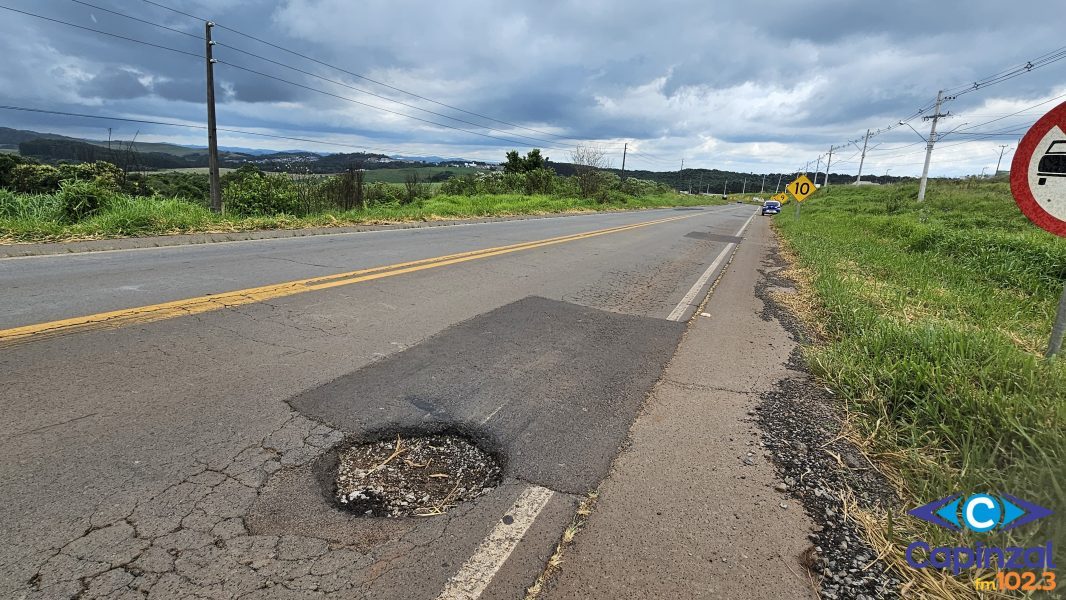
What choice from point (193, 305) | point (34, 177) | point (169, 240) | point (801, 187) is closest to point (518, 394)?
point (193, 305)

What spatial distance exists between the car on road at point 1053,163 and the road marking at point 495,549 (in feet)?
11.9

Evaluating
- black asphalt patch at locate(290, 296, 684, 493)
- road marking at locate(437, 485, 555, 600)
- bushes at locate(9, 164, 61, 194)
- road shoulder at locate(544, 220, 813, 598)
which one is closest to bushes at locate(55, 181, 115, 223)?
bushes at locate(9, 164, 61, 194)

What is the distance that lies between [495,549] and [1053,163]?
3981mm

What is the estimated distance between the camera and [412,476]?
2.29 meters

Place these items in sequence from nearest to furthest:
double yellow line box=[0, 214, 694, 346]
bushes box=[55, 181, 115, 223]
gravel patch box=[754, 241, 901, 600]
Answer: gravel patch box=[754, 241, 901, 600] < double yellow line box=[0, 214, 694, 346] < bushes box=[55, 181, 115, 223]

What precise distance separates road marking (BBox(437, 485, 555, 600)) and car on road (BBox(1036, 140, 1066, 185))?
11.9ft

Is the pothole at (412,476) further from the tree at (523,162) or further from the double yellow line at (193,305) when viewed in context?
the tree at (523,162)

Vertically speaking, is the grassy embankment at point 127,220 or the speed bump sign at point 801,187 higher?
the speed bump sign at point 801,187

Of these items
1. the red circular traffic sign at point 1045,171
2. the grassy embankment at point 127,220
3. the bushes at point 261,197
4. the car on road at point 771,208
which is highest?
the car on road at point 771,208

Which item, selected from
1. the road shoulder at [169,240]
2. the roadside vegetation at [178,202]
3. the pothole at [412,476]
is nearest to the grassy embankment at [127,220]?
the roadside vegetation at [178,202]

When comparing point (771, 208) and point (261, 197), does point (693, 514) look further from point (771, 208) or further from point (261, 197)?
point (771, 208)

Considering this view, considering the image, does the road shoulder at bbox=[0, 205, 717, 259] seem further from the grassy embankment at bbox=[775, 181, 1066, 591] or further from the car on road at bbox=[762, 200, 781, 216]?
the car on road at bbox=[762, 200, 781, 216]

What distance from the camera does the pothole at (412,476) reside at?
2057 mm

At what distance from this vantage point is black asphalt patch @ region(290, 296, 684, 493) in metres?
2.53
